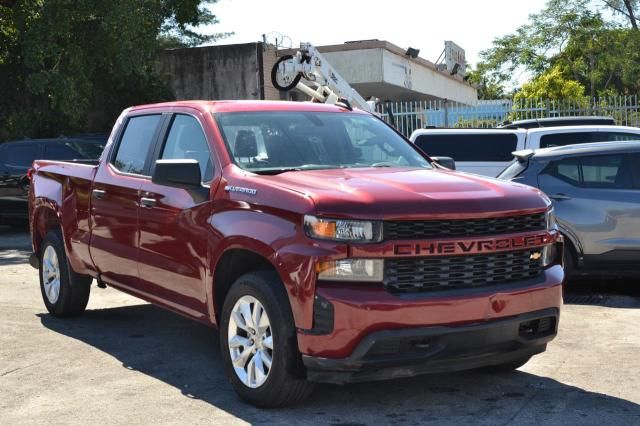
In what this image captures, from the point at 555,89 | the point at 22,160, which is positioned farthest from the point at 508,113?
the point at 555,89

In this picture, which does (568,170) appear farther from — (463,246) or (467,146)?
(463,246)

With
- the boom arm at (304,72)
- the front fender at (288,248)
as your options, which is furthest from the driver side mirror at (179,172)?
the boom arm at (304,72)

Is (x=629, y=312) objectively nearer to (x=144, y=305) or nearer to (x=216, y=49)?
(x=144, y=305)

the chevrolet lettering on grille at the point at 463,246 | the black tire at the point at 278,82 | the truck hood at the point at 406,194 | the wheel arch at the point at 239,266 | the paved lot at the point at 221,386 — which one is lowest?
the paved lot at the point at 221,386

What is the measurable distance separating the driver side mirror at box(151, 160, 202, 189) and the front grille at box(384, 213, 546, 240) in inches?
60.4

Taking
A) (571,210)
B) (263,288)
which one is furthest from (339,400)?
(571,210)

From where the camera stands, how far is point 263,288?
5266mm

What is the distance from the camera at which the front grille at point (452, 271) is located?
5004 millimetres

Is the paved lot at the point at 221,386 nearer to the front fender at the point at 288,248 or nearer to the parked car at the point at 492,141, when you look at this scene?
the front fender at the point at 288,248

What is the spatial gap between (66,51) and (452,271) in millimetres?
20229

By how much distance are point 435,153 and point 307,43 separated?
6.66 m

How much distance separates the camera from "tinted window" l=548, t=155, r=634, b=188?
31.0ft

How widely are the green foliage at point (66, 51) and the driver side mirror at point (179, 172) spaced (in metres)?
17.2

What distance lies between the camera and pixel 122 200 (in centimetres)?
696
